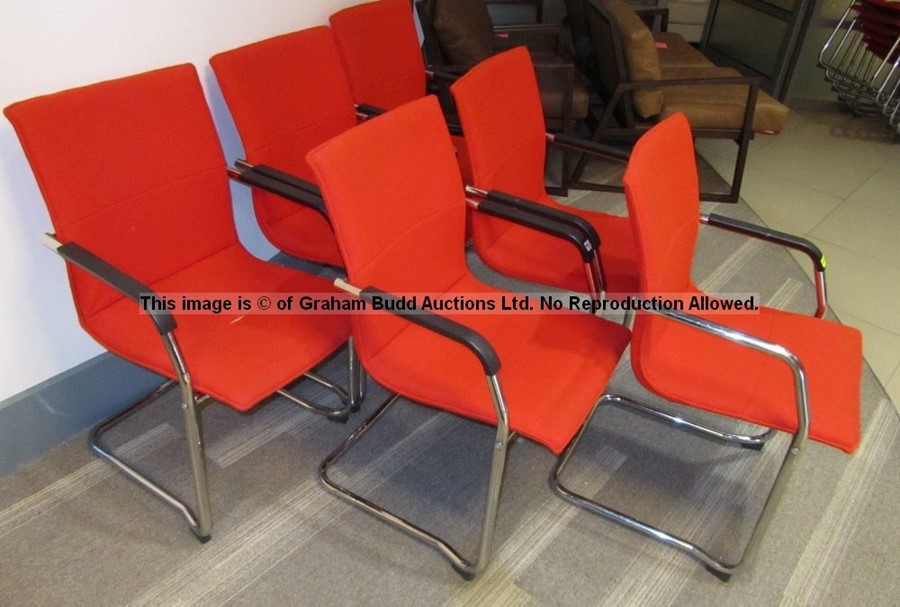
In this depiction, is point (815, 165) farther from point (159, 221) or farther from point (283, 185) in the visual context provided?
point (159, 221)

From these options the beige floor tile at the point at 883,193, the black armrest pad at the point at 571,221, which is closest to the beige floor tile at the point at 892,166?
the beige floor tile at the point at 883,193

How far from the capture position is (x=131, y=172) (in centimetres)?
138

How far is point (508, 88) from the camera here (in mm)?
1707

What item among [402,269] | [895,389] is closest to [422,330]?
[402,269]

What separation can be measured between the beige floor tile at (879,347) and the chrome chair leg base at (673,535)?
0.64 metres

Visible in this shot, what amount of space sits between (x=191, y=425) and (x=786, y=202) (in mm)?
2941

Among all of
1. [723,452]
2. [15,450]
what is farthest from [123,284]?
[723,452]

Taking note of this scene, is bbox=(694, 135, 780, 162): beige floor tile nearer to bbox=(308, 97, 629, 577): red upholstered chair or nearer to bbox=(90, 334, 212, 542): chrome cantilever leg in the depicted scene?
bbox=(308, 97, 629, 577): red upholstered chair

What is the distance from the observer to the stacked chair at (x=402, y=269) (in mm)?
1200

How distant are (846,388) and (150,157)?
160 centimetres

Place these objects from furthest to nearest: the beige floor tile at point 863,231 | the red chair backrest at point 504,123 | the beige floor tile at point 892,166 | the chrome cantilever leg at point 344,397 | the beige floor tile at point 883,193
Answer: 1. the beige floor tile at point 892,166
2. the beige floor tile at point 883,193
3. the beige floor tile at point 863,231
4. the chrome cantilever leg at point 344,397
5. the red chair backrest at point 504,123

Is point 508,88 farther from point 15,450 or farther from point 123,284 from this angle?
point 15,450

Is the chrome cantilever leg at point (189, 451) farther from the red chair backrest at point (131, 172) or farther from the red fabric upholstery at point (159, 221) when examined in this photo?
the red chair backrest at point (131, 172)

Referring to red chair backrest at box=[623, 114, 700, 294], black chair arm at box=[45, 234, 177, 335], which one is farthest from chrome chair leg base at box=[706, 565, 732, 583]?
black chair arm at box=[45, 234, 177, 335]
